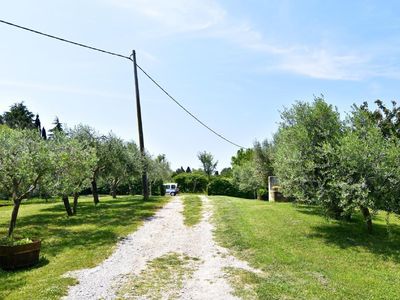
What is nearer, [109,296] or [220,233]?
[109,296]

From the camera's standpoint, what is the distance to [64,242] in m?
17.1

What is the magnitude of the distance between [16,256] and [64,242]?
4422 mm

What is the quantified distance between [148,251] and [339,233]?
10266 mm

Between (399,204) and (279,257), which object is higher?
(399,204)

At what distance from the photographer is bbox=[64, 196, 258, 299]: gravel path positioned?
10.3 metres

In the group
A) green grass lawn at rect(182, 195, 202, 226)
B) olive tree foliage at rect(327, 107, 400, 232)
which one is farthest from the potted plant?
olive tree foliage at rect(327, 107, 400, 232)

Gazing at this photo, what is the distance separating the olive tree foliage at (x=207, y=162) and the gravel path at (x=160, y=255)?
62.1m

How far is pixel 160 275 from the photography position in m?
11.8

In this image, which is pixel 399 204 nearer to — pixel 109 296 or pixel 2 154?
pixel 109 296


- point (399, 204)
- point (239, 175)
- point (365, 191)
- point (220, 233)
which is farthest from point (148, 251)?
point (239, 175)

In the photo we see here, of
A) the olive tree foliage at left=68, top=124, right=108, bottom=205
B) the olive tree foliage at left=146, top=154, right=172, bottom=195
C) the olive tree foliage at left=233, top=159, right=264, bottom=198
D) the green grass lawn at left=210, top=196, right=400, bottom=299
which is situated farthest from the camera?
the olive tree foliage at left=146, top=154, right=172, bottom=195

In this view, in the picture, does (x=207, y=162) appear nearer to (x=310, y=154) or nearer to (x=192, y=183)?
(x=192, y=183)

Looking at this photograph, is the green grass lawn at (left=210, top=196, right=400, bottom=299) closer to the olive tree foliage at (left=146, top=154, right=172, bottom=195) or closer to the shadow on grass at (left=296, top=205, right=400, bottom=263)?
the shadow on grass at (left=296, top=205, right=400, bottom=263)

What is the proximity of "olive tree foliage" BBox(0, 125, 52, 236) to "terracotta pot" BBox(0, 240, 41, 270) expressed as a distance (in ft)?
11.3
